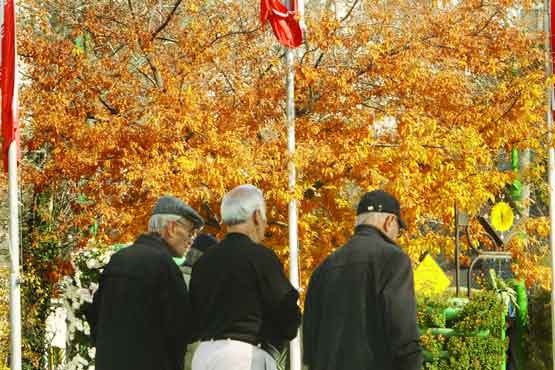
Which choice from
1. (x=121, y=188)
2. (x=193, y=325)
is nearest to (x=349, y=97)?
(x=121, y=188)

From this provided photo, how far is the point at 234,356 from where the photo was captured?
20.3 feet

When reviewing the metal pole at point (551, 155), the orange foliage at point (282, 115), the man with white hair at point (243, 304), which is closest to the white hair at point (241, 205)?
the man with white hair at point (243, 304)

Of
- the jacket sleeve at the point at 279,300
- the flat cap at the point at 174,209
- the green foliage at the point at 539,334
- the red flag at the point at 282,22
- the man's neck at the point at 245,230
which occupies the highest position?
the red flag at the point at 282,22

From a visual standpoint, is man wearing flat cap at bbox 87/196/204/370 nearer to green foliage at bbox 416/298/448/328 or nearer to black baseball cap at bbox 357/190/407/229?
black baseball cap at bbox 357/190/407/229

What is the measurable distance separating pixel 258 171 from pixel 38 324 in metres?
3.10

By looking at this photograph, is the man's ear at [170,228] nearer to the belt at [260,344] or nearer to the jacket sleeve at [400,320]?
the belt at [260,344]

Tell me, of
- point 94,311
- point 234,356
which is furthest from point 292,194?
point 234,356

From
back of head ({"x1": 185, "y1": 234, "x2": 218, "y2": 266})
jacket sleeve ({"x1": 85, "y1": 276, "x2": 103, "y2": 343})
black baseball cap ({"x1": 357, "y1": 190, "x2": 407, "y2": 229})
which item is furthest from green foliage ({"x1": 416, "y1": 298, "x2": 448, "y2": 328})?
black baseball cap ({"x1": 357, "y1": 190, "x2": 407, "y2": 229})

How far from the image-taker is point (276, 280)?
20.6 feet

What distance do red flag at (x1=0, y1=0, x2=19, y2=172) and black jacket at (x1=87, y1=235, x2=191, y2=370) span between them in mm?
6490

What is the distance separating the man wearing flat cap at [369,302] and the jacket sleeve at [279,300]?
13.8 inches

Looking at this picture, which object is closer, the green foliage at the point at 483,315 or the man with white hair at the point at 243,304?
the man with white hair at the point at 243,304

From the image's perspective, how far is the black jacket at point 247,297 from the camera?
20.4ft

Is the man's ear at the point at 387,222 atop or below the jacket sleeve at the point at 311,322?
atop
